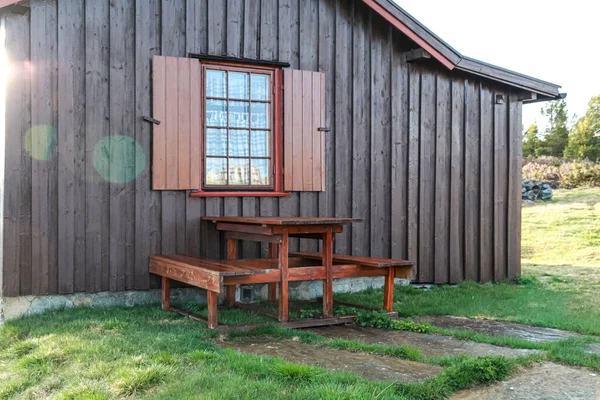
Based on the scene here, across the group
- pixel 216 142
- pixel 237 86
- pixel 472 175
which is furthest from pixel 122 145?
pixel 472 175

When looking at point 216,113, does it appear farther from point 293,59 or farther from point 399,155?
point 399,155

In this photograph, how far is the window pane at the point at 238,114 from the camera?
8172 mm

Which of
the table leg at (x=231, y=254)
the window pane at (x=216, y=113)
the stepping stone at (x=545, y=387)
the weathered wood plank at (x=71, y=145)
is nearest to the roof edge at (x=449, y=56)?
the window pane at (x=216, y=113)

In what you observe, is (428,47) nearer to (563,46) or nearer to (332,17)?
(332,17)

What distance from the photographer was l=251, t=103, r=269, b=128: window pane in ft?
27.2

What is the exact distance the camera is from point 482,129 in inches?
391

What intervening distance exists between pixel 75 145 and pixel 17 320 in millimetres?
1906

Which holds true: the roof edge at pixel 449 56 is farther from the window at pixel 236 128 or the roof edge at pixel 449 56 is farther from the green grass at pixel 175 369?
the green grass at pixel 175 369

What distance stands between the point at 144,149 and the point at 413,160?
3.70m

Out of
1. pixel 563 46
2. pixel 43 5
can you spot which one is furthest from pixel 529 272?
pixel 563 46

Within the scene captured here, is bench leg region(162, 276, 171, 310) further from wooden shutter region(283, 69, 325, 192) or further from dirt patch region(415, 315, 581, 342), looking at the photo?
dirt patch region(415, 315, 581, 342)

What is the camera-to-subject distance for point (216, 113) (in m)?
8.11

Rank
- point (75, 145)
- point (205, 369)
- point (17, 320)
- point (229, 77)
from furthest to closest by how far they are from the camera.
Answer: point (229, 77), point (75, 145), point (17, 320), point (205, 369)

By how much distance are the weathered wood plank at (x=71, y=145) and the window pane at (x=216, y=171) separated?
4.72ft
